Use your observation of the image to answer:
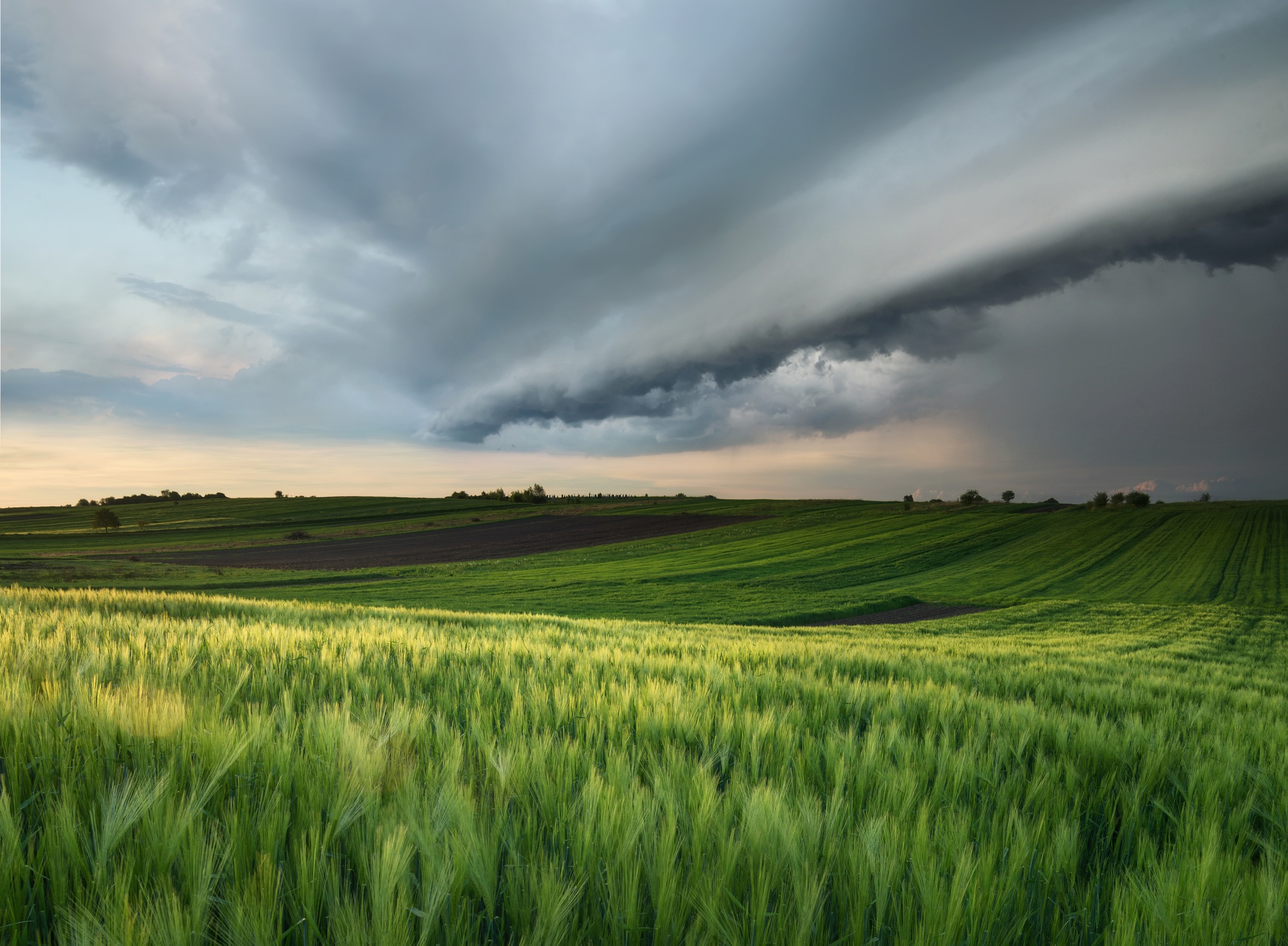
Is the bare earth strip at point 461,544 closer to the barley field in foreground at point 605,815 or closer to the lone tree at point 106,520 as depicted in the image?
the lone tree at point 106,520

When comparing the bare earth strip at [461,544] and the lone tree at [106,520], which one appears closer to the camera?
the bare earth strip at [461,544]

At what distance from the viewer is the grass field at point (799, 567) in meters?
37.3

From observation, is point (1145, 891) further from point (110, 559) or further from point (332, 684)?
point (110, 559)

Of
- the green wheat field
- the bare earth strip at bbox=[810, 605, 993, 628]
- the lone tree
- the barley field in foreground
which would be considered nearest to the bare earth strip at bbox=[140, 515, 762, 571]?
the lone tree

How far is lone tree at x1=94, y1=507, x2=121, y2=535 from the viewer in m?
95.7

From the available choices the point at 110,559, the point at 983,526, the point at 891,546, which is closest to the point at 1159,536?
the point at 983,526

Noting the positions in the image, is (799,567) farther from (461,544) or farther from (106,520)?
(106,520)

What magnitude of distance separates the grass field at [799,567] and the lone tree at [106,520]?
3.53 meters

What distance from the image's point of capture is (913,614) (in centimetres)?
3609

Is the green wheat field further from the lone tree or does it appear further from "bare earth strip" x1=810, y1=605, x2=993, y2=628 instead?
the lone tree

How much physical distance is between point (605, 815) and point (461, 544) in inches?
3080

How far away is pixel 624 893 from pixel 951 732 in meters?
2.05

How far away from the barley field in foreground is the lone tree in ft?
415

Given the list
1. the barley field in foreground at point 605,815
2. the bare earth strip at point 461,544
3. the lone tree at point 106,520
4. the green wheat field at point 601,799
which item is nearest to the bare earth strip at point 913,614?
the green wheat field at point 601,799
